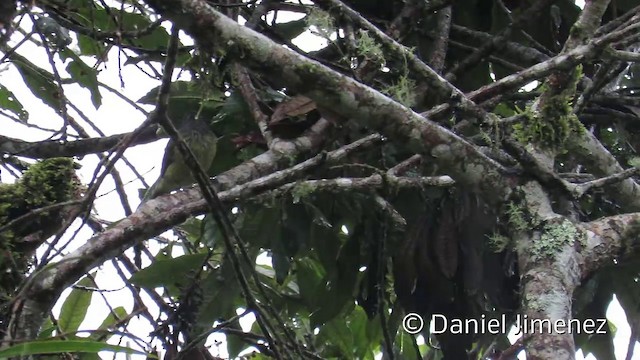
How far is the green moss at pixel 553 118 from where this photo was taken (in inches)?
71.6

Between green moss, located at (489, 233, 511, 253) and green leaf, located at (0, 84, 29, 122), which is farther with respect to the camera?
green leaf, located at (0, 84, 29, 122)

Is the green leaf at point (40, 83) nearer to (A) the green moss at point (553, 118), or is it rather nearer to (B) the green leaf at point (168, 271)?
(B) the green leaf at point (168, 271)

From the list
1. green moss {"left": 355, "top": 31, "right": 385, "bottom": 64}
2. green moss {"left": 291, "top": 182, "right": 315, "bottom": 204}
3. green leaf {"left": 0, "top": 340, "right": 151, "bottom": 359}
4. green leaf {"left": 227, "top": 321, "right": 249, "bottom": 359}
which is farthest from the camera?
green leaf {"left": 227, "top": 321, "right": 249, "bottom": 359}

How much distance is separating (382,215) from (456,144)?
22.1 inches

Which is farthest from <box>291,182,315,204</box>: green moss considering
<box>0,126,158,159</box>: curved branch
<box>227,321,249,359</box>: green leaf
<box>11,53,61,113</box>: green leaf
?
<box>11,53,61,113</box>: green leaf

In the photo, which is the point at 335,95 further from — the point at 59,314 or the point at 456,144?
the point at 59,314

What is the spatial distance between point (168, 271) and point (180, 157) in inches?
14.0

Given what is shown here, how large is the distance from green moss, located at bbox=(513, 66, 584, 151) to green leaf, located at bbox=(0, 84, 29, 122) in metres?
1.75

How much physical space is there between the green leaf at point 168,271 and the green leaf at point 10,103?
0.82m

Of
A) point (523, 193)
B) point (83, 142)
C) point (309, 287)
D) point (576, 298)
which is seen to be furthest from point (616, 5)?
point (83, 142)

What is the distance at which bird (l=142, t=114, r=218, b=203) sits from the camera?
2227 millimetres

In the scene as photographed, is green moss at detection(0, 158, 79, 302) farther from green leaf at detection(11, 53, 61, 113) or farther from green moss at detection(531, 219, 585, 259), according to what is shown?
green moss at detection(531, 219, 585, 259)

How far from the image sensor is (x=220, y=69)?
163 cm

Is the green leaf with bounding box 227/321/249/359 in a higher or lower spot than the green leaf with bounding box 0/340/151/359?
higher
